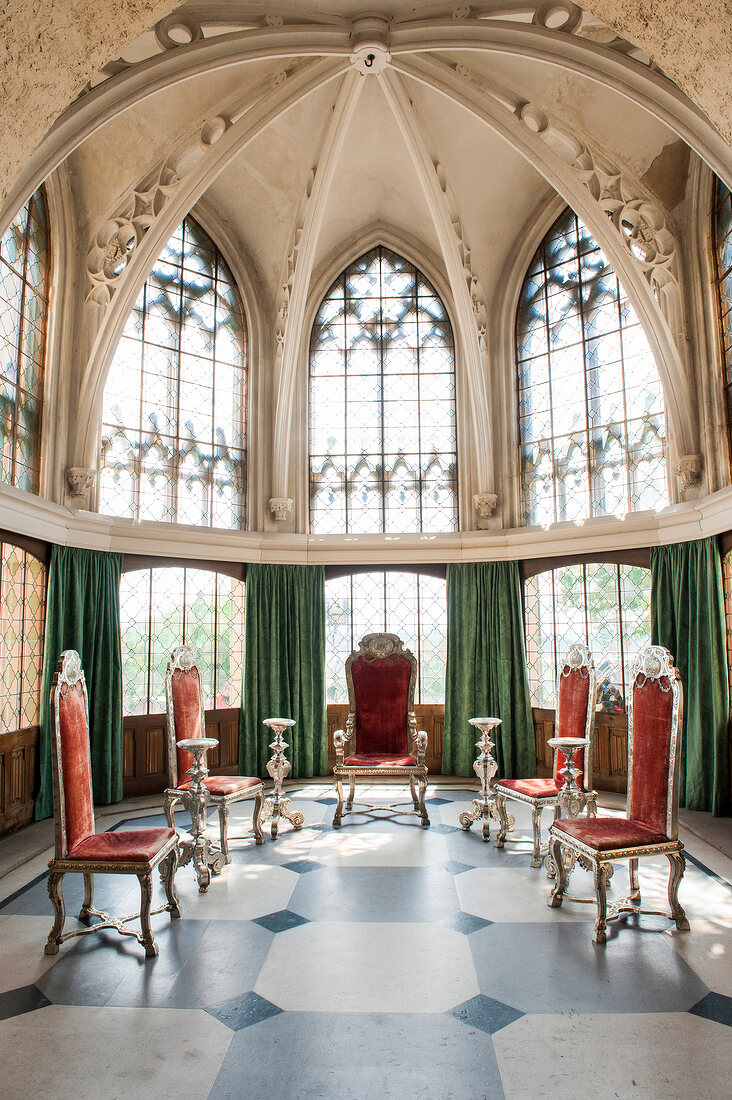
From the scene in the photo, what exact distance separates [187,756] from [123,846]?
73.9 inches

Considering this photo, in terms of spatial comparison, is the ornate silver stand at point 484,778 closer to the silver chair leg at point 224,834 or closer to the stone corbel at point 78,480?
the silver chair leg at point 224,834

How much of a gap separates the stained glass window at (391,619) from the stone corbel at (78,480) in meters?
2.97

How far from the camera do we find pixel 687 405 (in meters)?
6.44

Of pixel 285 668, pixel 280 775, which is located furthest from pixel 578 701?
pixel 285 668

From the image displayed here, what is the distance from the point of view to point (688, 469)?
21.1 ft

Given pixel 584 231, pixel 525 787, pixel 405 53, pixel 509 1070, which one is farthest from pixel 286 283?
pixel 509 1070

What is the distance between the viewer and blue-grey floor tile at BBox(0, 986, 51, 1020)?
2895 mm

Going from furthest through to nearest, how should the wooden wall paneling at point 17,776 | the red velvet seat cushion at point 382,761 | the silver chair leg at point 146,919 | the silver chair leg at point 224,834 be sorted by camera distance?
the red velvet seat cushion at point 382,761 < the wooden wall paneling at point 17,776 < the silver chair leg at point 224,834 < the silver chair leg at point 146,919

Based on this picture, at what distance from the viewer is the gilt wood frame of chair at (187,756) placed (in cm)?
494

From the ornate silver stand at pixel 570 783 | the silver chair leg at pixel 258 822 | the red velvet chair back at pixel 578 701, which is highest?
the red velvet chair back at pixel 578 701

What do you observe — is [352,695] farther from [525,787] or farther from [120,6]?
[120,6]

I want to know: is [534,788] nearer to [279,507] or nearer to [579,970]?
[579,970]

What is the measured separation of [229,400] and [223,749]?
407cm

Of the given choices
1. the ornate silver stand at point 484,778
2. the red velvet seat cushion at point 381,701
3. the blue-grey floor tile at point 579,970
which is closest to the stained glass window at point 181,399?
the red velvet seat cushion at point 381,701
